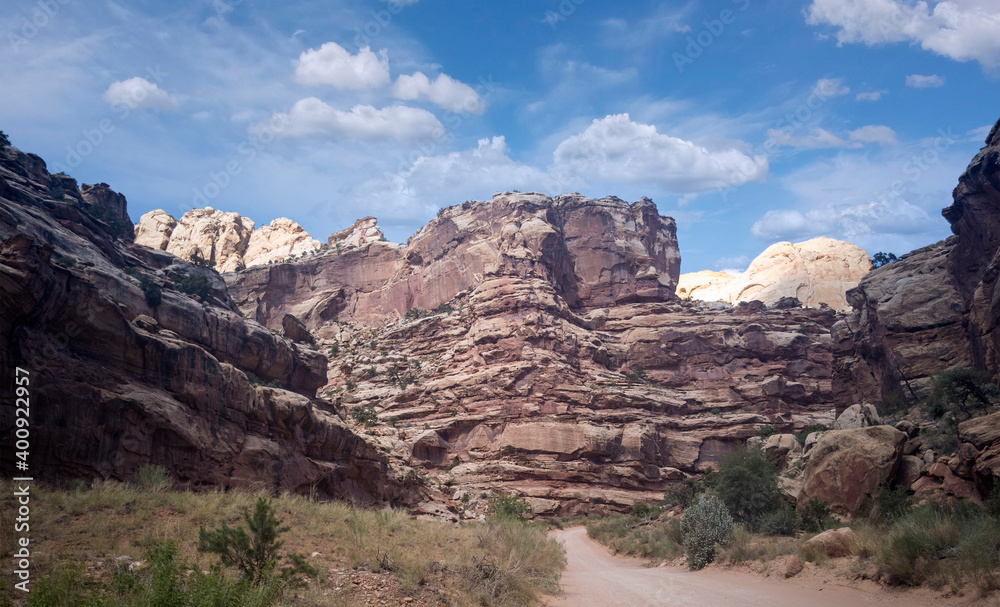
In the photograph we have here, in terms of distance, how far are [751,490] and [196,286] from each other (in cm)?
3238

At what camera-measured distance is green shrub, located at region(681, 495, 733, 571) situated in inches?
686

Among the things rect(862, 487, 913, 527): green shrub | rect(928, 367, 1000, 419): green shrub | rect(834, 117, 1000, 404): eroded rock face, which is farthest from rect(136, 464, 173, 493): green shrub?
rect(834, 117, 1000, 404): eroded rock face

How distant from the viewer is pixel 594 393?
5581cm

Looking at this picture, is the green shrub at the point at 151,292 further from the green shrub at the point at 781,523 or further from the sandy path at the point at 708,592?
the green shrub at the point at 781,523

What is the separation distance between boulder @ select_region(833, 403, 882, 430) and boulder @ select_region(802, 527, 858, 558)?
1299 cm

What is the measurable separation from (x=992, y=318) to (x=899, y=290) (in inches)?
509

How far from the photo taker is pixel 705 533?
18.0m

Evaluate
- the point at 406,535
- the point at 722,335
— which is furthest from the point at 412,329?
the point at 406,535

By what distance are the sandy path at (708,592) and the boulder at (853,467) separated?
537 cm

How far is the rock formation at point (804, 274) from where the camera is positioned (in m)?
97.9

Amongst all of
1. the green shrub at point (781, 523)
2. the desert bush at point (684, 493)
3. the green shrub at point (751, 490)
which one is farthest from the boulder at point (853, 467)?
the desert bush at point (684, 493)

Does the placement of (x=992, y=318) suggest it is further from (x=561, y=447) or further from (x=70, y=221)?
(x=70, y=221)

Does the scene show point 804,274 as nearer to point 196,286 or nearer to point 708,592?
point 196,286

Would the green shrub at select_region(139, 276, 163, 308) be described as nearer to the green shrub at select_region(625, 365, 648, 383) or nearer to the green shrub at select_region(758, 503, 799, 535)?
the green shrub at select_region(758, 503, 799, 535)
